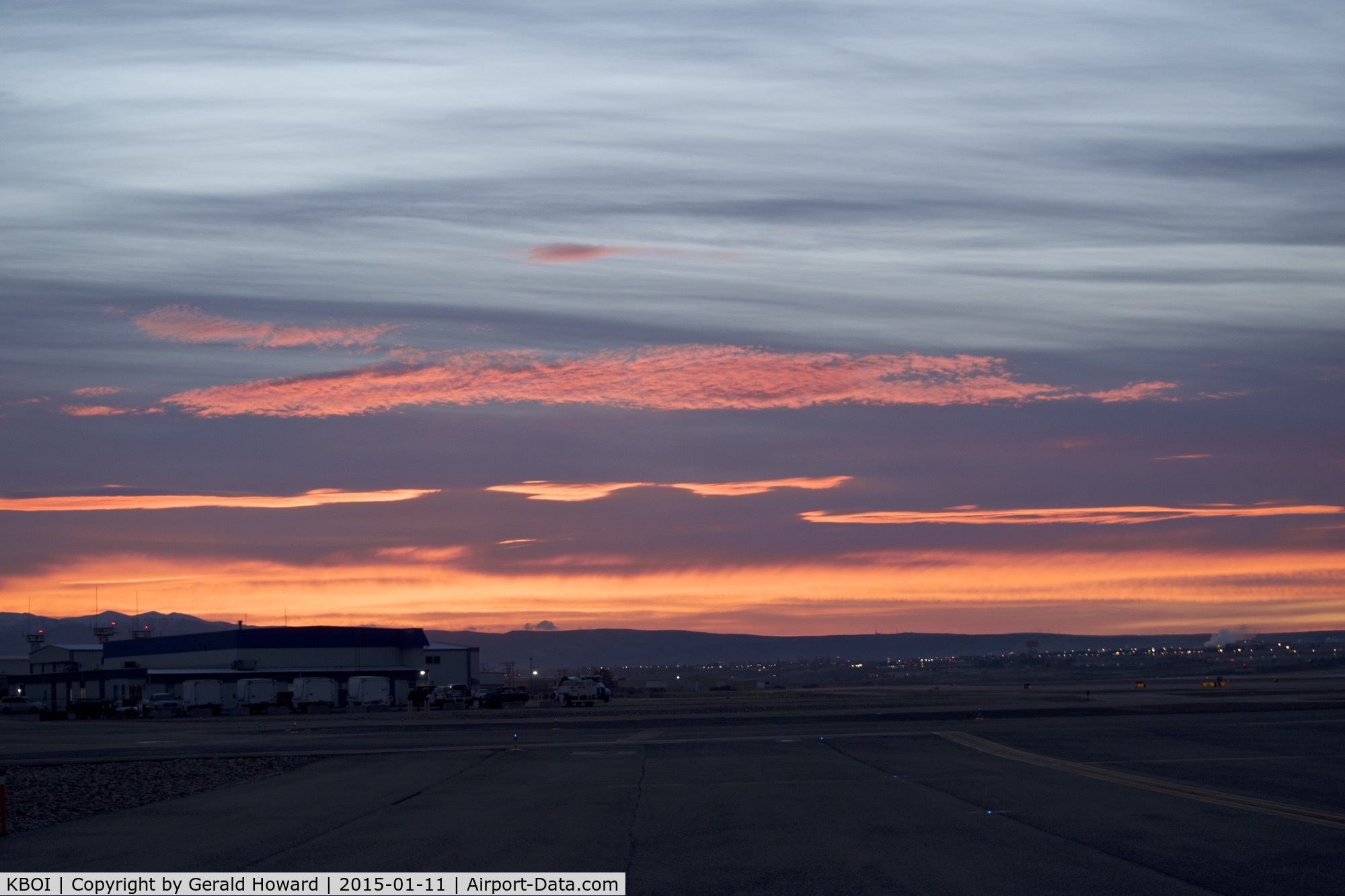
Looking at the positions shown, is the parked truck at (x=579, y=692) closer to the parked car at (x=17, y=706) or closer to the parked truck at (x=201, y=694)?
the parked truck at (x=201, y=694)

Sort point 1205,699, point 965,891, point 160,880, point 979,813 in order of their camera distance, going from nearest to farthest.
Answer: point 965,891, point 160,880, point 979,813, point 1205,699

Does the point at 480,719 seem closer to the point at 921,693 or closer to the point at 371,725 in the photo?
the point at 371,725

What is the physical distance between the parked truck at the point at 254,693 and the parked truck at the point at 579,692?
2480 cm

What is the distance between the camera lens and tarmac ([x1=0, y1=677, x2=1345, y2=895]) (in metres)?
15.9

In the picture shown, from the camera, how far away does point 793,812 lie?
73.0ft

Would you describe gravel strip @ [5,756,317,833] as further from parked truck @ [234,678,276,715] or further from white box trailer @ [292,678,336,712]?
parked truck @ [234,678,276,715]

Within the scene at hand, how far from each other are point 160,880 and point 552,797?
36.4 ft

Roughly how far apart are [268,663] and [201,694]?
68.3 ft

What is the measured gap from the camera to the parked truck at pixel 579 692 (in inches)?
3915

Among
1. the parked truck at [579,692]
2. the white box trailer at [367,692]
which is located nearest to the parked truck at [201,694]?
the white box trailer at [367,692]

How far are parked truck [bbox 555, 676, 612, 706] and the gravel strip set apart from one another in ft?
195

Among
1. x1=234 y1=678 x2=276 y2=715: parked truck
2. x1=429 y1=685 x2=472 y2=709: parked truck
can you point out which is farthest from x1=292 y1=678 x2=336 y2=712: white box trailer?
x1=429 y1=685 x2=472 y2=709: parked truck

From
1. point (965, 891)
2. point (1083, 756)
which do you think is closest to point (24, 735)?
point (1083, 756)

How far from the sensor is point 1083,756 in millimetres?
34031
